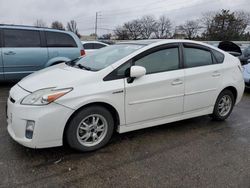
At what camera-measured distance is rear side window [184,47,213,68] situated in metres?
4.09

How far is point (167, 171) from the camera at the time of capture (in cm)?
289

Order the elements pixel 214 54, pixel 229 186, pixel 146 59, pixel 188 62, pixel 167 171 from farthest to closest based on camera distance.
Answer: pixel 214 54, pixel 188 62, pixel 146 59, pixel 167 171, pixel 229 186

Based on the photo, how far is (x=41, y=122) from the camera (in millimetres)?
2840

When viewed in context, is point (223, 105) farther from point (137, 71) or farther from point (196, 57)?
point (137, 71)

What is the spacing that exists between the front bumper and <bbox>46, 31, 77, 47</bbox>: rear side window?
4.50m

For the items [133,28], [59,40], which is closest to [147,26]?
[133,28]

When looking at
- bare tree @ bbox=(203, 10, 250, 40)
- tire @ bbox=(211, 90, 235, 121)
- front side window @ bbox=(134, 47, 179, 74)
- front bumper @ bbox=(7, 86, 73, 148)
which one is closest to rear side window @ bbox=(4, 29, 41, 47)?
front bumper @ bbox=(7, 86, 73, 148)

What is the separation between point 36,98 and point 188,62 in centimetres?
248

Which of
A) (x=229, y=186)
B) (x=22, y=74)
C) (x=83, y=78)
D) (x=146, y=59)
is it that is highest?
(x=146, y=59)

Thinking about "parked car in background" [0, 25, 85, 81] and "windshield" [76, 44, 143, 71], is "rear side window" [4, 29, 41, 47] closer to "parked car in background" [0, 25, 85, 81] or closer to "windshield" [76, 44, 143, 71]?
"parked car in background" [0, 25, 85, 81]

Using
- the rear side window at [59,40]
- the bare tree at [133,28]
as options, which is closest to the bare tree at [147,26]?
the bare tree at [133,28]

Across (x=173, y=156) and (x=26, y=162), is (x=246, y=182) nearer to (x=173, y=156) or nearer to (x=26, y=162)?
(x=173, y=156)

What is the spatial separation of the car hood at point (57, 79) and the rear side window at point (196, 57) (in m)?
1.73

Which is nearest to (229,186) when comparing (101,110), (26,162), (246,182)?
(246,182)
